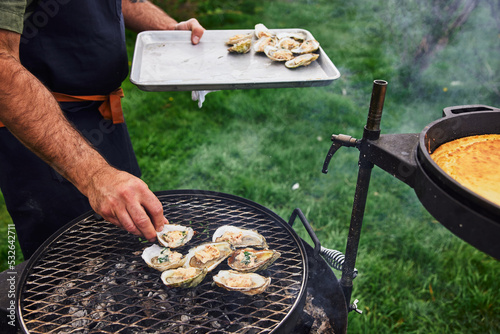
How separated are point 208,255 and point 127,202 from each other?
1.57 ft

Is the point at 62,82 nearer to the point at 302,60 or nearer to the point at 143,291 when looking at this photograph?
the point at 143,291

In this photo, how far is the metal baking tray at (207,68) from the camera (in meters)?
2.19

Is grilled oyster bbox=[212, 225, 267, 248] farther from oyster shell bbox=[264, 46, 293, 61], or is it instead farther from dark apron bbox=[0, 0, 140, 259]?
oyster shell bbox=[264, 46, 293, 61]

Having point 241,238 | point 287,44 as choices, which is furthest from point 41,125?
point 287,44

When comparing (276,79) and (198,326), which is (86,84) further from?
(198,326)

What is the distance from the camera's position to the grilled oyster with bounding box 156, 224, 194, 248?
187 centimetres

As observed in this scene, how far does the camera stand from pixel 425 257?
3.19 m

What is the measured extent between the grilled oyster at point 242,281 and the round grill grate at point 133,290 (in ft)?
0.16

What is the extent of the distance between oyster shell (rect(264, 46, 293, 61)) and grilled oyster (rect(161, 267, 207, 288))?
1535 mm

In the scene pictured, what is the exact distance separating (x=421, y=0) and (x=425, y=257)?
163 inches

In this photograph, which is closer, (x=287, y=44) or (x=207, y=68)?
(x=207, y=68)

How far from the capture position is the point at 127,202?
1.49 meters

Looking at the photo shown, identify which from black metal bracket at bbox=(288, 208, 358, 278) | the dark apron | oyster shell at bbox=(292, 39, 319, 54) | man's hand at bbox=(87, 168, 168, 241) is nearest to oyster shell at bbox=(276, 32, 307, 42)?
oyster shell at bbox=(292, 39, 319, 54)

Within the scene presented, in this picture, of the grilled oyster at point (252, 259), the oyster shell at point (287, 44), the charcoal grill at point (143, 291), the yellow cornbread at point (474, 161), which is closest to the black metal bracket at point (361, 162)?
the charcoal grill at point (143, 291)
